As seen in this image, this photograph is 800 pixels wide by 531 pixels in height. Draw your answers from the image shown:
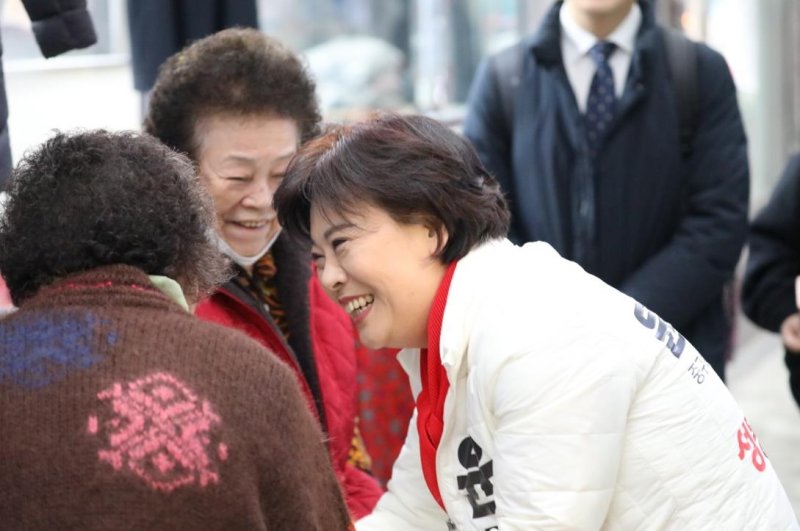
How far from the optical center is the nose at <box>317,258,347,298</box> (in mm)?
2088

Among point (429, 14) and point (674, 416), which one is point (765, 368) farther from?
point (674, 416)

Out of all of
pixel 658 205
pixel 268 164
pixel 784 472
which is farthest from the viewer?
pixel 784 472

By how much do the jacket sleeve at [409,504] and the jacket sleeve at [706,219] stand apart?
4.00 ft

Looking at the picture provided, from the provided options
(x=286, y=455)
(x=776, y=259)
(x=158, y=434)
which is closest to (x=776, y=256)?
(x=776, y=259)

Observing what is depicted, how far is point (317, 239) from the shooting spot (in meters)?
2.12

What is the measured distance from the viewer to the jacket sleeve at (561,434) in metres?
1.86

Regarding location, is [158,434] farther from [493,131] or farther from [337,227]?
[493,131]

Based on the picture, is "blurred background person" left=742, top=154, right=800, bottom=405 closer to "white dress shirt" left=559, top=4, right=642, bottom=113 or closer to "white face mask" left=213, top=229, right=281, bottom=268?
"white dress shirt" left=559, top=4, right=642, bottom=113

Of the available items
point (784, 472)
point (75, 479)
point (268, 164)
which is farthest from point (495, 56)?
point (784, 472)

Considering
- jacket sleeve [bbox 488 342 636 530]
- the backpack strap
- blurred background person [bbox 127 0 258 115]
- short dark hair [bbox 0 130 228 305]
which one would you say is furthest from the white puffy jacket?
the backpack strap

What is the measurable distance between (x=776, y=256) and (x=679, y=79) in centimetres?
69

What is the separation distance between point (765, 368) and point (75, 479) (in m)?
6.34

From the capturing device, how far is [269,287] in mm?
2676

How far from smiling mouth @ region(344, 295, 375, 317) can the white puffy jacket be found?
0.17 m
